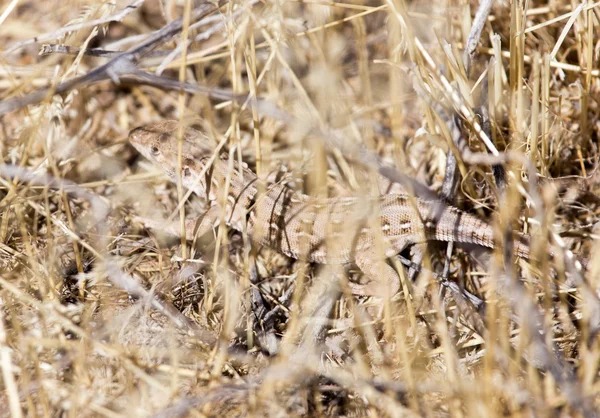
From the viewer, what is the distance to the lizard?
A: 338cm

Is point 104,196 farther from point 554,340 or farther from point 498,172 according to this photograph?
point 554,340

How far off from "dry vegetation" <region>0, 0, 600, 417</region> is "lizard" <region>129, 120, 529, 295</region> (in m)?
0.14

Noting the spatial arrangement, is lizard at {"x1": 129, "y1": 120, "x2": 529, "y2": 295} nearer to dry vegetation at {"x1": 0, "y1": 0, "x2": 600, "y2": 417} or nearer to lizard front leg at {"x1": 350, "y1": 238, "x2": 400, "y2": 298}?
lizard front leg at {"x1": 350, "y1": 238, "x2": 400, "y2": 298}

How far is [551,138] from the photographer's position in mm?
3537

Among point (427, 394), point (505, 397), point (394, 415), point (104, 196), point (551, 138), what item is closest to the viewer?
point (394, 415)

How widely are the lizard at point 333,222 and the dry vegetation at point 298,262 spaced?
136mm

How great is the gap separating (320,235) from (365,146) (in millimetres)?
920

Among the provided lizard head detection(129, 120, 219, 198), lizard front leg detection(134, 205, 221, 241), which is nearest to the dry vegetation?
lizard front leg detection(134, 205, 221, 241)

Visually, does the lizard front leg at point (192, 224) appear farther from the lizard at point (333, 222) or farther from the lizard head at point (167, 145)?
the lizard head at point (167, 145)

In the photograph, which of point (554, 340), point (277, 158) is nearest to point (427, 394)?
point (554, 340)

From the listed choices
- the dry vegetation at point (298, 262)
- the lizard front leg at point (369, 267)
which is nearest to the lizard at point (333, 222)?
the lizard front leg at point (369, 267)

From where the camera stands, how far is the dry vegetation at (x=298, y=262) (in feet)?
8.50

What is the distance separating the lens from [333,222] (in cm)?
352

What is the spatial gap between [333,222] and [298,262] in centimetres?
41
